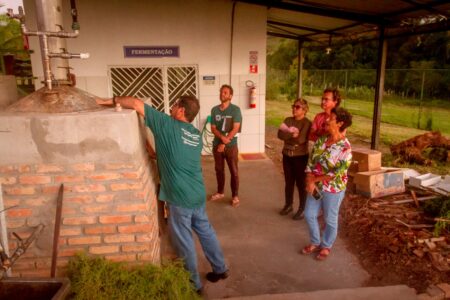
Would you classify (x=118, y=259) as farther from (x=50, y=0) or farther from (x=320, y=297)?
(x=50, y=0)

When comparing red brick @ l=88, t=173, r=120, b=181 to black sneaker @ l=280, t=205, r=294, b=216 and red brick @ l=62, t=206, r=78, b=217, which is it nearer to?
red brick @ l=62, t=206, r=78, b=217

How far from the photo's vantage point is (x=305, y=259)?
3.90 meters

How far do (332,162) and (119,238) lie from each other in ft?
7.06

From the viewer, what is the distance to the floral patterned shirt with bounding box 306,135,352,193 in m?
3.48

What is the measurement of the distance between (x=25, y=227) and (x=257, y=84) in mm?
6019

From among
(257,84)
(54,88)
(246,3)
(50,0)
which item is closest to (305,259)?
(54,88)

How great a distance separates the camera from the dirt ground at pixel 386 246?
3.52 metres

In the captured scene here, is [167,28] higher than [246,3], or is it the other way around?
[246,3]

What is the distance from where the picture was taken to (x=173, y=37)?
7.33 metres

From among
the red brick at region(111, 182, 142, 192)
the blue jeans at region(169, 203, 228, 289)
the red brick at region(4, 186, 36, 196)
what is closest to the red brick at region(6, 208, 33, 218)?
the red brick at region(4, 186, 36, 196)

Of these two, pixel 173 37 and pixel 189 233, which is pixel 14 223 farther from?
pixel 173 37

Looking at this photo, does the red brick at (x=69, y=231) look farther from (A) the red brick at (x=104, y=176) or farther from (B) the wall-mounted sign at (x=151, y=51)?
(B) the wall-mounted sign at (x=151, y=51)

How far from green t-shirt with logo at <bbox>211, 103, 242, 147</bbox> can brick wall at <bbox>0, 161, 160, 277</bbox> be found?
2.43 meters

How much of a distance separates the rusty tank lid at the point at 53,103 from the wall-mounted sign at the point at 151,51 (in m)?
4.70
